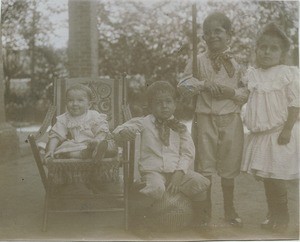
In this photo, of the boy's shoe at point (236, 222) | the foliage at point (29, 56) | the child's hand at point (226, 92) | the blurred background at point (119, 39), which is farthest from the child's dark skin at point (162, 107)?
the boy's shoe at point (236, 222)

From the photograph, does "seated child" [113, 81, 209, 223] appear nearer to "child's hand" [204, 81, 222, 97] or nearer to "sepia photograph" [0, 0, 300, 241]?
"sepia photograph" [0, 0, 300, 241]

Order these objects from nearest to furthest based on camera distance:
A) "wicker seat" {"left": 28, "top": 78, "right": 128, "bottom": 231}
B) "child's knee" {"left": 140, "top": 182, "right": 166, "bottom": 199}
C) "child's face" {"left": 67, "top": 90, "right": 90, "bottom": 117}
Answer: "child's knee" {"left": 140, "top": 182, "right": 166, "bottom": 199} < "wicker seat" {"left": 28, "top": 78, "right": 128, "bottom": 231} < "child's face" {"left": 67, "top": 90, "right": 90, "bottom": 117}

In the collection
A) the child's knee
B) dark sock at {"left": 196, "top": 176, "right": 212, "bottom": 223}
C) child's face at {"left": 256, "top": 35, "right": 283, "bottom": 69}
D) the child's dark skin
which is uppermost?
child's face at {"left": 256, "top": 35, "right": 283, "bottom": 69}

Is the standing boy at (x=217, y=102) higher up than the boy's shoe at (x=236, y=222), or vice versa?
the standing boy at (x=217, y=102)

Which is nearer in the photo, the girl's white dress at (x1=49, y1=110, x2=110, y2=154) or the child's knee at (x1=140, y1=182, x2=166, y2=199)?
the child's knee at (x1=140, y1=182, x2=166, y2=199)

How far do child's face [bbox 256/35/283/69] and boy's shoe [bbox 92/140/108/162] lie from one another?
1.00m

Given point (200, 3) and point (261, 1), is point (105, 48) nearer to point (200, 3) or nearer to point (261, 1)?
point (200, 3)

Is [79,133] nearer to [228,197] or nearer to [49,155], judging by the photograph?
[49,155]

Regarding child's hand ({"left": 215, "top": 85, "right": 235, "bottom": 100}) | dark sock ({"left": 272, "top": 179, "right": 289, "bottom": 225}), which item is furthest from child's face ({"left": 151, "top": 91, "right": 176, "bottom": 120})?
dark sock ({"left": 272, "top": 179, "right": 289, "bottom": 225})

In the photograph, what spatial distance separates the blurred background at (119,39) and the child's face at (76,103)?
0.48 ft

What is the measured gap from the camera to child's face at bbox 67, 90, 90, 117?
2.50 metres

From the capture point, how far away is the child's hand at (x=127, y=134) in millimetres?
2377

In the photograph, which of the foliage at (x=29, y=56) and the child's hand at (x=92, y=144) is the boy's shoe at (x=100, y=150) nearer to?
the child's hand at (x=92, y=144)

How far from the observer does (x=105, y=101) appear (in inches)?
105
